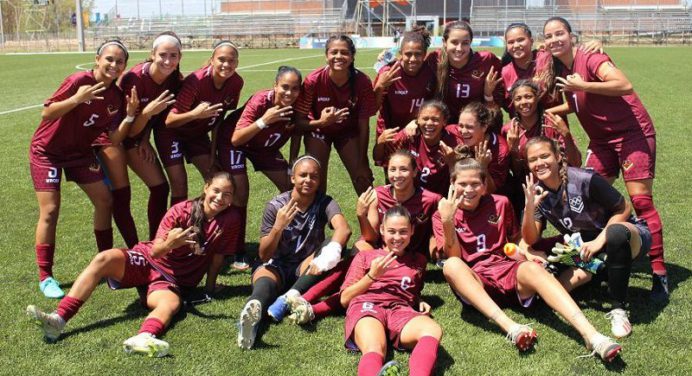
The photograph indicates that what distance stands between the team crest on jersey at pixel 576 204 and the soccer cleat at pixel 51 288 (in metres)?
3.70

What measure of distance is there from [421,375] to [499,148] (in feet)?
7.73

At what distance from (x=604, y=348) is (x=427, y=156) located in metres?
2.17

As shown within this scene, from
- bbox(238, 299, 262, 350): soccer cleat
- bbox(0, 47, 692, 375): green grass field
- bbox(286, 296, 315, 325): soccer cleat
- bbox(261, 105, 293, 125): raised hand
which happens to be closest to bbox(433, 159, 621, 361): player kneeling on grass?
bbox(0, 47, 692, 375): green grass field

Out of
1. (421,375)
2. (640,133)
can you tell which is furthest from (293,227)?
(640,133)

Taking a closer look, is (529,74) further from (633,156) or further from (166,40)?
(166,40)

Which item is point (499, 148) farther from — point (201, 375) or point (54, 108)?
point (54, 108)

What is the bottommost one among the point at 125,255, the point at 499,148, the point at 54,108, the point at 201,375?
the point at 201,375

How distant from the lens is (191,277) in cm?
446

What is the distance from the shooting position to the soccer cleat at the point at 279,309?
4.19 meters

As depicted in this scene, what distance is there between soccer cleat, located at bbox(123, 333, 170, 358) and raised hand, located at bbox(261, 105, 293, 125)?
1.97 metres

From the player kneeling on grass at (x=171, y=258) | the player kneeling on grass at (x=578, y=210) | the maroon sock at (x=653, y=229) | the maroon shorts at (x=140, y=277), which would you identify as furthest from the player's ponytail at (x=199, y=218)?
the maroon sock at (x=653, y=229)

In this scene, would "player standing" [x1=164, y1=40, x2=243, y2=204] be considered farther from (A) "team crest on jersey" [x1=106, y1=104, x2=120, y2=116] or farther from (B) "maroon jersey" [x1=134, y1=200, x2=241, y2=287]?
(B) "maroon jersey" [x1=134, y1=200, x2=241, y2=287]

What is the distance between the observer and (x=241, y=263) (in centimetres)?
544

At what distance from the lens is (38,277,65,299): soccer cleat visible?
4.68 meters
